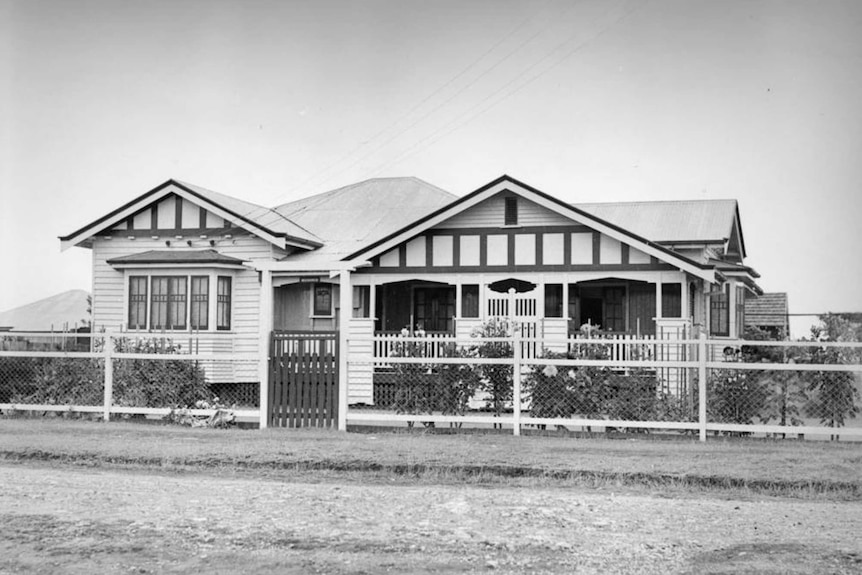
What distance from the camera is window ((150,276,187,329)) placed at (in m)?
25.3

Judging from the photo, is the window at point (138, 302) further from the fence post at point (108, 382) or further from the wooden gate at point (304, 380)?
the wooden gate at point (304, 380)

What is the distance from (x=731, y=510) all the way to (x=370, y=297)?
1394 cm

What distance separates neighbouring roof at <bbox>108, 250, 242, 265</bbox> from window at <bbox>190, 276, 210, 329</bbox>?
1.80 feet

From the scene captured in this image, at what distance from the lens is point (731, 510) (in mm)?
10438

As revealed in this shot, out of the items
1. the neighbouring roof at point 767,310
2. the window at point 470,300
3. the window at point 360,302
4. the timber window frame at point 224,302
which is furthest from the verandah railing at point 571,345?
the neighbouring roof at point 767,310

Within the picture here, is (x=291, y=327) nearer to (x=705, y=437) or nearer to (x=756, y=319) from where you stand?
(x=705, y=437)

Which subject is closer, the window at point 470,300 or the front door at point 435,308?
the window at point 470,300

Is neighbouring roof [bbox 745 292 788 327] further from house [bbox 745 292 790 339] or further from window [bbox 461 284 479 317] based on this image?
window [bbox 461 284 479 317]

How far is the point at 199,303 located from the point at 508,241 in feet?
26.6

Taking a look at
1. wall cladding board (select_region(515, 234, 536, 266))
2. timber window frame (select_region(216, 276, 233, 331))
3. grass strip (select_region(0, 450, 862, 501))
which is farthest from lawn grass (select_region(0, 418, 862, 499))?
timber window frame (select_region(216, 276, 233, 331))

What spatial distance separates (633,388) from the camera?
16344 millimetres

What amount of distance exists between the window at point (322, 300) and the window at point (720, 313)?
10190 mm

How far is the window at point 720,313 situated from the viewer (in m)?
27.2

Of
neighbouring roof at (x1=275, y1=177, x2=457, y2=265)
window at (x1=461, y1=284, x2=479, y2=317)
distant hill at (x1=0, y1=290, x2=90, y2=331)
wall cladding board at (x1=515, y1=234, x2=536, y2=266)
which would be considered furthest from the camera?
distant hill at (x1=0, y1=290, x2=90, y2=331)
